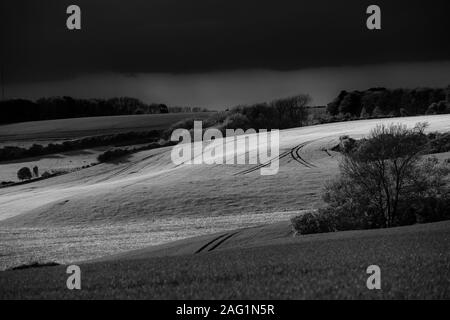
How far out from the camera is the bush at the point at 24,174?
74.1 m

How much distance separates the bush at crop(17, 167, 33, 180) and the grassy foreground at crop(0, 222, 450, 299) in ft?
198

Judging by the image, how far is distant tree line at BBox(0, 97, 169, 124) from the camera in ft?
364

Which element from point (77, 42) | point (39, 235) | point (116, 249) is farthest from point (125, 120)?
point (116, 249)

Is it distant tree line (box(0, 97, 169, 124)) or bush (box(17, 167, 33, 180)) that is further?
distant tree line (box(0, 97, 169, 124))

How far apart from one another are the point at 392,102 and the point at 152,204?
71.1m

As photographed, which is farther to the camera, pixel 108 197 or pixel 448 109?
pixel 448 109

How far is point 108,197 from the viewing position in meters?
52.6

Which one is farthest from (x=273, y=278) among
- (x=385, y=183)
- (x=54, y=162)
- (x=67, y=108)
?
(x=67, y=108)

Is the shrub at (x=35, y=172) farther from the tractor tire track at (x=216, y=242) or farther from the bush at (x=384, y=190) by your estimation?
the bush at (x=384, y=190)

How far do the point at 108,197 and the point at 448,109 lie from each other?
61.6 metres

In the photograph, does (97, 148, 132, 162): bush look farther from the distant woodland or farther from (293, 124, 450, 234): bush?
(293, 124, 450, 234): bush

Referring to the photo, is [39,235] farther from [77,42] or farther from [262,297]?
[77,42]
